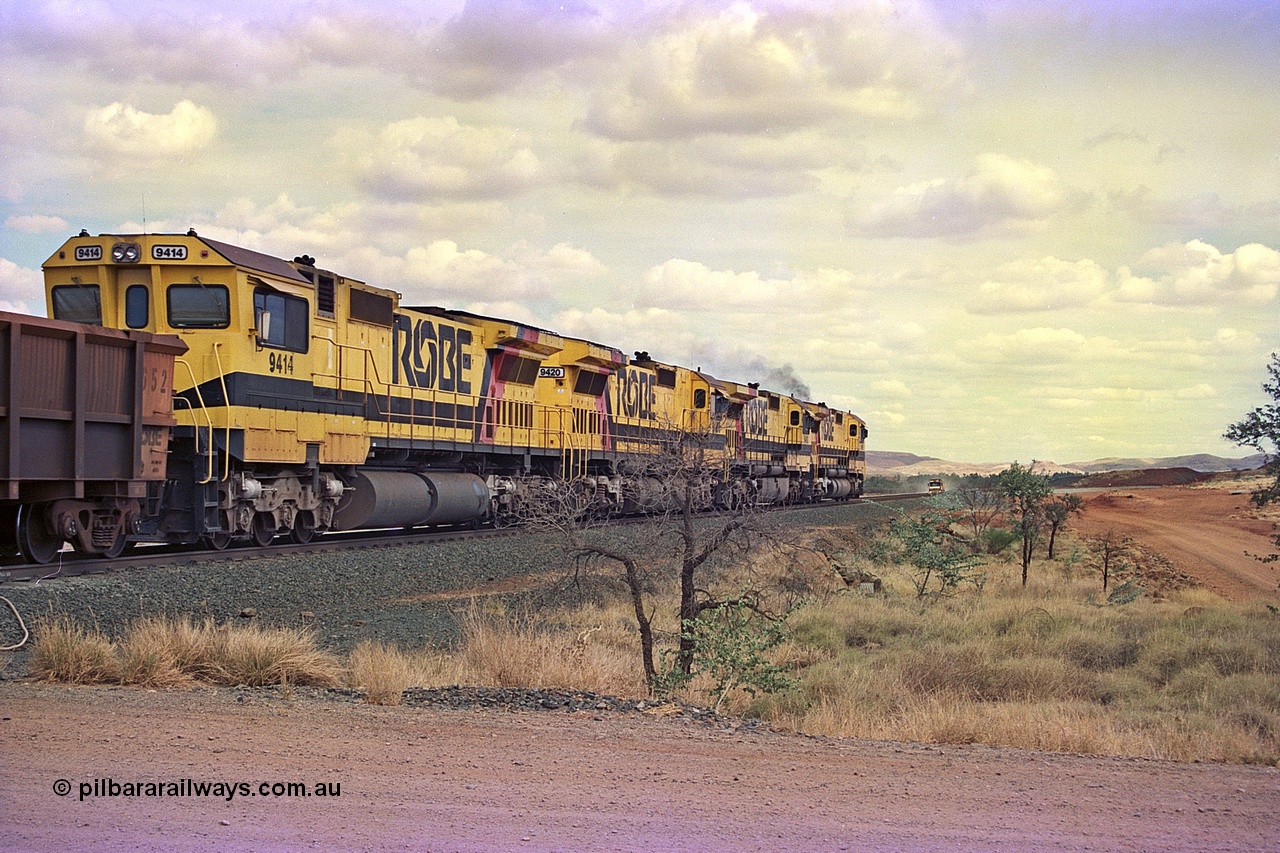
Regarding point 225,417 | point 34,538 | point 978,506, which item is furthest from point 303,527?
point 978,506

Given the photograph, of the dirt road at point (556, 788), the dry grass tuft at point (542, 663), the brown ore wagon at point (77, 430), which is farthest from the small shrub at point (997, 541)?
the dirt road at point (556, 788)

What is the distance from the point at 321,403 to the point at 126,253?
11.8 ft

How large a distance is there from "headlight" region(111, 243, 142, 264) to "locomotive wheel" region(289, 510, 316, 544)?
474cm

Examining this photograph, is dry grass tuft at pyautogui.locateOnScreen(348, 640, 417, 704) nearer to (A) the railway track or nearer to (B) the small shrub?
(A) the railway track

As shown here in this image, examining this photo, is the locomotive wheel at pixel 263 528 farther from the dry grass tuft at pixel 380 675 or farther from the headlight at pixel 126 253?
the dry grass tuft at pixel 380 675

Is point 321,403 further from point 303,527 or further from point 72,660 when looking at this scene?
point 72,660

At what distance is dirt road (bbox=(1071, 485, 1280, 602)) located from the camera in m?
25.9

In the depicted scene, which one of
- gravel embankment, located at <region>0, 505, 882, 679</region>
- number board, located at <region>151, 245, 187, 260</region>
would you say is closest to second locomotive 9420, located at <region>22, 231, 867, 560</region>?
number board, located at <region>151, 245, 187, 260</region>

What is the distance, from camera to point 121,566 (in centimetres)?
1320

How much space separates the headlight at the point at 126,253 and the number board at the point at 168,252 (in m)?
0.19

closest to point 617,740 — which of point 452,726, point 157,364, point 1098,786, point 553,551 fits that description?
point 452,726

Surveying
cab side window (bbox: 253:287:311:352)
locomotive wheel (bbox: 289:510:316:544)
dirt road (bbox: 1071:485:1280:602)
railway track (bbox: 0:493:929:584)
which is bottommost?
dirt road (bbox: 1071:485:1280:602)

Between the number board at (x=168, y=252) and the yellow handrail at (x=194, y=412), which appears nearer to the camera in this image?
the yellow handrail at (x=194, y=412)

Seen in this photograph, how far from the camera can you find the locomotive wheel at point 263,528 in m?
16.6
